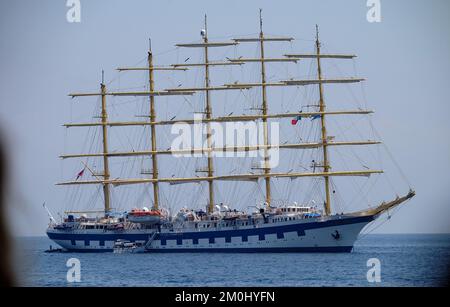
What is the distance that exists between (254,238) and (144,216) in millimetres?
9666

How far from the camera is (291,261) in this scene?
5694 cm

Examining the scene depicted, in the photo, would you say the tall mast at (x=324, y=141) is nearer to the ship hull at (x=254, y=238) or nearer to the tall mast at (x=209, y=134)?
the ship hull at (x=254, y=238)

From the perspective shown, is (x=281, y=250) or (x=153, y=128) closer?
(x=281, y=250)

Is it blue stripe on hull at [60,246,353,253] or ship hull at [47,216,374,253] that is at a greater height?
ship hull at [47,216,374,253]

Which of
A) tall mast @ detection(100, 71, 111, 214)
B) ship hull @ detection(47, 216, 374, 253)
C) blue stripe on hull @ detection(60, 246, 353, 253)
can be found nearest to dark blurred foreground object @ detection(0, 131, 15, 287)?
ship hull @ detection(47, 216, 374, 253)

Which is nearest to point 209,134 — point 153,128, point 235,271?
point 153,128

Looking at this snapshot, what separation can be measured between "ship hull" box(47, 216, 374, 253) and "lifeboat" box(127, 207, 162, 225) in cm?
130

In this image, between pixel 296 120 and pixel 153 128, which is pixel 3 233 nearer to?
pixel 296 120

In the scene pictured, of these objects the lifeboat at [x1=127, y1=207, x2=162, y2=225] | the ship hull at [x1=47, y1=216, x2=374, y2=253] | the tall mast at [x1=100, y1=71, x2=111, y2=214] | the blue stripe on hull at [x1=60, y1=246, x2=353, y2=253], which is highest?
the tall mast at [x1=100, y1=71, x2=111, y2=214]

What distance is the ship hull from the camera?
6556cm

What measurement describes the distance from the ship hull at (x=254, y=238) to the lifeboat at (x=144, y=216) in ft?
4.26

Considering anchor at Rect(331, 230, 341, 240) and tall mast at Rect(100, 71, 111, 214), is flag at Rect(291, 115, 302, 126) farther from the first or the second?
tall mast at Rect(100, 71, 111, 214)

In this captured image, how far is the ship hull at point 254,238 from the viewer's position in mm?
65562

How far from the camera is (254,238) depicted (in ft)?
223
